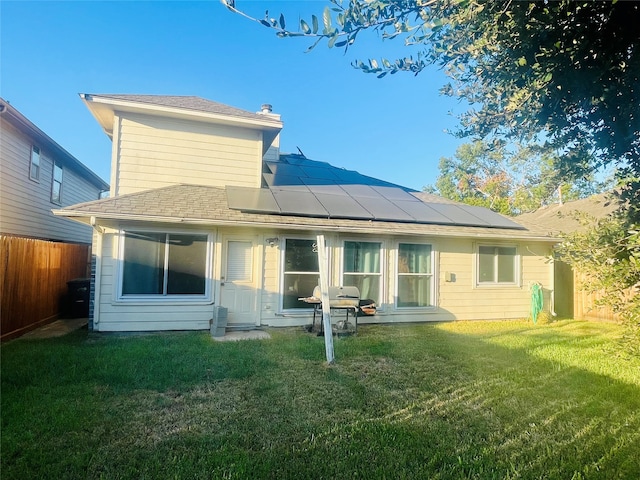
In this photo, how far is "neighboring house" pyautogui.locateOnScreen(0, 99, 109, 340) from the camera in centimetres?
662

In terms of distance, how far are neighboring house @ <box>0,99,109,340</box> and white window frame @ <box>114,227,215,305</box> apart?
1.80 meters

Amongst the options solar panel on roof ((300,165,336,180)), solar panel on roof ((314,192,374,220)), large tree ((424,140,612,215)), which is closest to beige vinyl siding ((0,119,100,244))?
solar panel on roof ((300,165,336,180))

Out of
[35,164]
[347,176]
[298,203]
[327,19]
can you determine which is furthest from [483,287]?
[35,164]

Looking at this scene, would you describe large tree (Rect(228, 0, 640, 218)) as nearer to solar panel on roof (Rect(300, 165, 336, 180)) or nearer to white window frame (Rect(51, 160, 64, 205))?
solar panel on roof (Rect(300, 165, 336, 180))

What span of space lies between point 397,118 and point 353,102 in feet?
5.56

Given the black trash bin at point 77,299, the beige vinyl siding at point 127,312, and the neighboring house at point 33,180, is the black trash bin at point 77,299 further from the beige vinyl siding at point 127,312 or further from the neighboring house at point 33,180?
the beige vinyl siding at point 127,312

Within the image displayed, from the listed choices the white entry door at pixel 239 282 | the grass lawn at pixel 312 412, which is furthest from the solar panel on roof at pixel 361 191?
the grass lawn at pixel 312 412

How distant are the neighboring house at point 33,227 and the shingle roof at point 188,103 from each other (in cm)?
317

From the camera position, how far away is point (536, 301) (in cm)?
934

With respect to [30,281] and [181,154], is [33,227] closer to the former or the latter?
[30,281]

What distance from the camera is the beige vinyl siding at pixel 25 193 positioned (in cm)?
911

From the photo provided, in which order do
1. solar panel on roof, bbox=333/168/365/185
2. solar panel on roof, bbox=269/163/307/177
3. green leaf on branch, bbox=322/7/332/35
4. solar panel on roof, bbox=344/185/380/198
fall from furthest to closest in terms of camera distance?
solar panel on roof, bbox=333/168/365/185 → solar panel on roof, bbox=269/163/307/177 → solar panel on roof, bbox=344/185/380/198 → green leaf on branch, bbox=322/7/332/35

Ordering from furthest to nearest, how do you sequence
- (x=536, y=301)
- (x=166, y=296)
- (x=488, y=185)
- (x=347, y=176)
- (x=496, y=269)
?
(x=488, y=185) < (x=347, y=176) < (x=496, y=269) < (x=536, y=301) < (x=166, y=296)

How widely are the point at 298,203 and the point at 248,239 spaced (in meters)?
1.53
